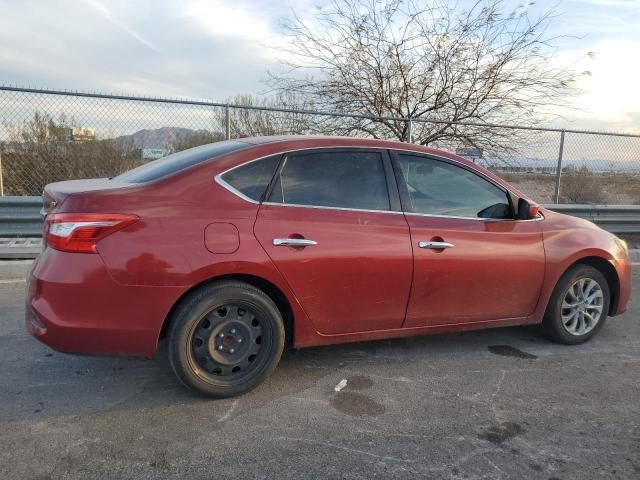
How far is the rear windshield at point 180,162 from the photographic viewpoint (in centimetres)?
328

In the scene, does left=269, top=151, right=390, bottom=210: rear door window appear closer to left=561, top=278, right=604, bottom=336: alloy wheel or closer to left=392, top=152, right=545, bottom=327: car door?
left=392, top=152, right=545, bottom=327: car door

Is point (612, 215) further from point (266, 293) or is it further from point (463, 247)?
point (266, 293)

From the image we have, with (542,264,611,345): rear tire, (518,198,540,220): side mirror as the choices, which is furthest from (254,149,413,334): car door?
(542,264,611,345): rear tire

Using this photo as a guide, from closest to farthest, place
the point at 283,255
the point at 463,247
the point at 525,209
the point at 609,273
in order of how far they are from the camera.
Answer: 1. the point at 283,255
2. the point at 463,247
3. the point at 525,209
4. the point at 609,273

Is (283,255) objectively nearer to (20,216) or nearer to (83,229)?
(83,229)

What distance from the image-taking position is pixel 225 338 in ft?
10.5

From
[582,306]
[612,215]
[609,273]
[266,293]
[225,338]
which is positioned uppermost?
[612,215]

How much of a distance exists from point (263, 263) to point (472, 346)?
2118 mm

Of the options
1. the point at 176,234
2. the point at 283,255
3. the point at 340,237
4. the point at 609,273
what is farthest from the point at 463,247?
the point at 176,234

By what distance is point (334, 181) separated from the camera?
3.52 m

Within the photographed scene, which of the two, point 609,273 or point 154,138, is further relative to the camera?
point 154,138

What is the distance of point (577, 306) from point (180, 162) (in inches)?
133

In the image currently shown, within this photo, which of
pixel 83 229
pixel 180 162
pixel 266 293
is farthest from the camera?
pixel 180 162

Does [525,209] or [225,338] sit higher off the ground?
[525,209]
